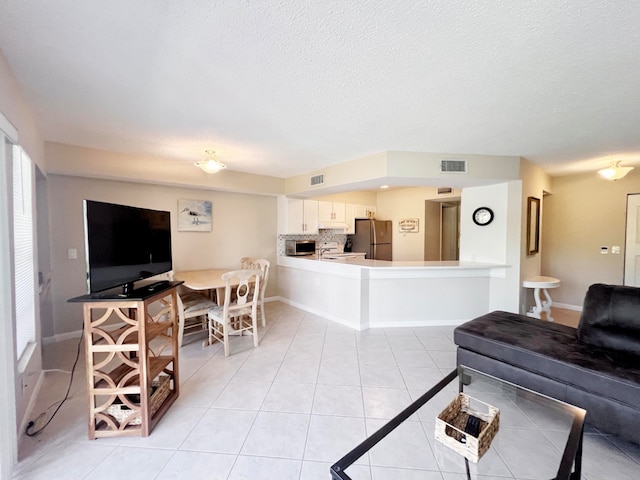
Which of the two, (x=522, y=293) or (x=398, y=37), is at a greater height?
(x=398, y=37)

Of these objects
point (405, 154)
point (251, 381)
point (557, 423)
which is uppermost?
point (405, 154)

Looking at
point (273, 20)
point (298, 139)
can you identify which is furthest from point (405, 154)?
point (273, 20)

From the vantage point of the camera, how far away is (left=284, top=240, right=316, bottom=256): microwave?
526 cm

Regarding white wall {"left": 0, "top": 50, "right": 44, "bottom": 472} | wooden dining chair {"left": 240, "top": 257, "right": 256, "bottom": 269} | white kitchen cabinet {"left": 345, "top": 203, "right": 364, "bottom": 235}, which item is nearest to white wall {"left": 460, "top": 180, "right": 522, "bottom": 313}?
white kitchen cabinet {"left": 345, "top": 203, "right": 364, "bottom": 235}

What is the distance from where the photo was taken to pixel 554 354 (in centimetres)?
188

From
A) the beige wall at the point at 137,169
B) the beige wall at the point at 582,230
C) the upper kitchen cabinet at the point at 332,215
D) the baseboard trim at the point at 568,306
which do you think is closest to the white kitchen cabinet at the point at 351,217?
the upper kitchen cabinet at the point at 332,215

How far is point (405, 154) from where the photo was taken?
329cm

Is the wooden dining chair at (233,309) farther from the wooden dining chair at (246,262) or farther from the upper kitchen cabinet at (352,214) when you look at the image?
the upper kitchen cabinet at (352,214)

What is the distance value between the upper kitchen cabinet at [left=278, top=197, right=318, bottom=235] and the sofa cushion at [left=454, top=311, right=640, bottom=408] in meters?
3.56

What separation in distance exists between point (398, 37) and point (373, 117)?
0.97 meters

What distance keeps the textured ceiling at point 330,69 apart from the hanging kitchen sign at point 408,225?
129 inches

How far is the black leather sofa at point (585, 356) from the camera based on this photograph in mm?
1598

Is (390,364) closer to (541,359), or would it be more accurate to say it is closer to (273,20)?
(541,359)

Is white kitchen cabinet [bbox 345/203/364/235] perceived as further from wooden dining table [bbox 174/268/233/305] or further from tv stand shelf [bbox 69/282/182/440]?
tv stand shelf [bbox 69/282/182/440]
